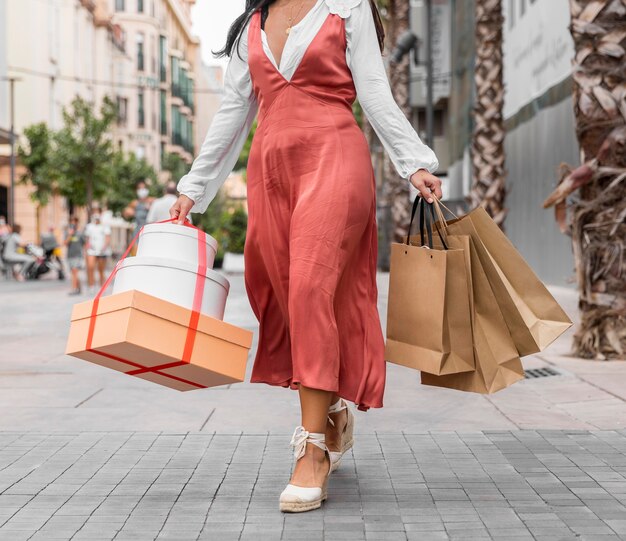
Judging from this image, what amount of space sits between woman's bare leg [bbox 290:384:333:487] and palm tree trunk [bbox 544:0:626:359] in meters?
4.47

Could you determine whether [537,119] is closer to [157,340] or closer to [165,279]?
[165,279]

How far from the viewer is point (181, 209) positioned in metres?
3.98

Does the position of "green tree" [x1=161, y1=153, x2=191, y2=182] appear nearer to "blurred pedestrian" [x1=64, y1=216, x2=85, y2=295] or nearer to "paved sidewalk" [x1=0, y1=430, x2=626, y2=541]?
"blurred pedestrian" [x1=64, y1=216, x2=85, y2=295]

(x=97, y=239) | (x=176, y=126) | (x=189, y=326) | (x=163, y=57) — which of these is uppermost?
(x=163, y=57)

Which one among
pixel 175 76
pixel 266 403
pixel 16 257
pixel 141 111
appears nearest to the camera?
pixel 266 403

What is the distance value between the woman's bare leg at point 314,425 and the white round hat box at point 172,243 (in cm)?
57

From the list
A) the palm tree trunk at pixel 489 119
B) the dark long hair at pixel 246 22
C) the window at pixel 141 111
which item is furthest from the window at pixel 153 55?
the dark long hair at pixel 246 22

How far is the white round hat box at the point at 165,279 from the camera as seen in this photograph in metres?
3.61

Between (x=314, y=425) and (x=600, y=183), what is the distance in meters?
4.72

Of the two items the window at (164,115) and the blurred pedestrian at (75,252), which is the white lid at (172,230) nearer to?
the blurred pedestrian at (75,252)

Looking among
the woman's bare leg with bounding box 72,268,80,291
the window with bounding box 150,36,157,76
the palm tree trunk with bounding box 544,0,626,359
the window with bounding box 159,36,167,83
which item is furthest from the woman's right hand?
the window with bounding box 159,36,167,83

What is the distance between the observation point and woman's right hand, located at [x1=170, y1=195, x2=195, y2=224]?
3964 millimetres

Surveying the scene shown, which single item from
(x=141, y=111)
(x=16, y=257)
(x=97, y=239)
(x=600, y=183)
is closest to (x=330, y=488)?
(x=600, y=183)

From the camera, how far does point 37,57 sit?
40344 millimetres
